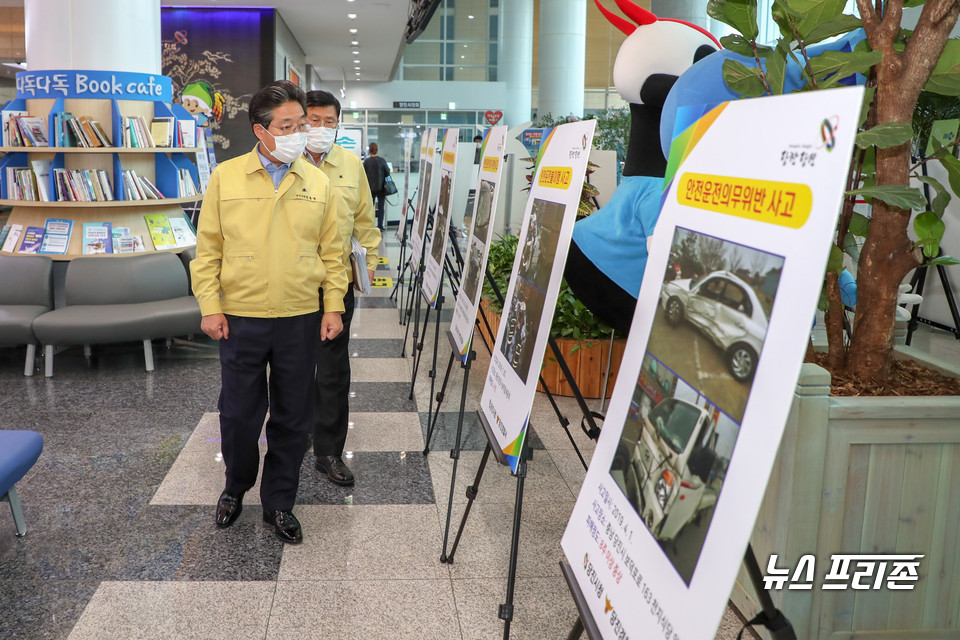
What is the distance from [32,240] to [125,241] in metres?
0.58

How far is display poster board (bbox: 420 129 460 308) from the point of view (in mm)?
3809

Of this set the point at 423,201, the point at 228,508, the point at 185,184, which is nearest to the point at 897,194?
the point at 228,508

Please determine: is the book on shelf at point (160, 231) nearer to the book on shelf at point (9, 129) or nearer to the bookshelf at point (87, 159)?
the bookshelf at point (87, 159)

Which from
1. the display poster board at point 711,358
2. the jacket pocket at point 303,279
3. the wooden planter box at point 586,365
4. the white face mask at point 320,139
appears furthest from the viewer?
the wooden planter box at point 586,365

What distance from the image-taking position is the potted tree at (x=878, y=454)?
1.99m

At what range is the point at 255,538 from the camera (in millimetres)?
2863

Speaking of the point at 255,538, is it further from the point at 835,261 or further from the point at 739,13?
the point at 739,13

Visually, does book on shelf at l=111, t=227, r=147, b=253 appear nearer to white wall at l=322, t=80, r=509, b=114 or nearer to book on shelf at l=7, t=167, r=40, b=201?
book on shelf at l=7, t=167, r=40, b=201

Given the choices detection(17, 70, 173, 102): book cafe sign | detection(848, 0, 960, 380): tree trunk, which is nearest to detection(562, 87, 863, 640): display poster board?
detection(848, 0, 960, 380): tree trunk

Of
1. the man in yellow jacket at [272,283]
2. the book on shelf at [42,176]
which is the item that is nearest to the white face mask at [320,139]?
the man in yellow jacket at [272,283]

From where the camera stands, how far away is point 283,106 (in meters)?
2.71

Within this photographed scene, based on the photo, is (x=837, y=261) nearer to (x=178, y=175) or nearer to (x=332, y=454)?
(x=332, y=454)

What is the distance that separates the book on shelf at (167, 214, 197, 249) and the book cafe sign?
3.03 feet

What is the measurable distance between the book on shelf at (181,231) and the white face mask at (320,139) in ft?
9.99
